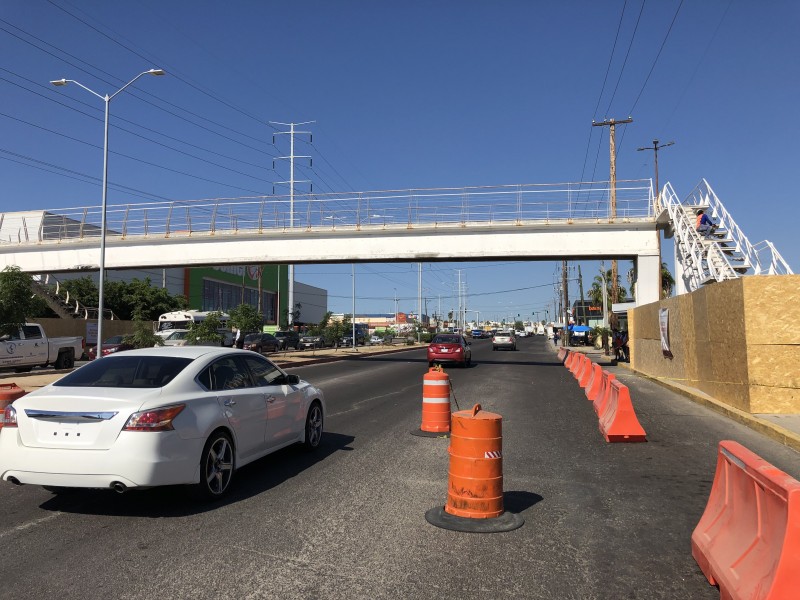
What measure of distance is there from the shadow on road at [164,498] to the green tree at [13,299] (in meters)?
15.0

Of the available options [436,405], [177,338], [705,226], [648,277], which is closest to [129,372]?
[436,405]

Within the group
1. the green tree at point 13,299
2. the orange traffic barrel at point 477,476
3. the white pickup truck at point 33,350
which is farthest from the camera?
the white pickup truck at point 33,350

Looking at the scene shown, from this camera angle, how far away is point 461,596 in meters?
3.90

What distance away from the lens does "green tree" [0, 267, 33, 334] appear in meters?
18.5

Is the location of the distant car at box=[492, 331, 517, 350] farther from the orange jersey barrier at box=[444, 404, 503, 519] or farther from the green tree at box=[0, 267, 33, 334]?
the orange jersey barrier at box=[444, 404, 503, 519]

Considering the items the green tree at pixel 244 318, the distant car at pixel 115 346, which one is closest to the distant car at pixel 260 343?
the green tree at pixel 244 318

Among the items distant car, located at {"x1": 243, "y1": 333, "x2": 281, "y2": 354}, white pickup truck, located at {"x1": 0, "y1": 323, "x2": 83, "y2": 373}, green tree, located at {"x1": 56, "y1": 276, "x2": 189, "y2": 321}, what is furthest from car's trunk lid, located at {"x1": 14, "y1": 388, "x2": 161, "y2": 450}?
green tree, located at {"x1": 56, "y1": 276, "x2": 189, "y2": 321}

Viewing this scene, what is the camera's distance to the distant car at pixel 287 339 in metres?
46.8

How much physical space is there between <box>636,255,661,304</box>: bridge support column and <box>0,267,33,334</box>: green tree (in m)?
23.1

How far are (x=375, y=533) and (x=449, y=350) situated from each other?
2219 cm

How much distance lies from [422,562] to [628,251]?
24097 mm

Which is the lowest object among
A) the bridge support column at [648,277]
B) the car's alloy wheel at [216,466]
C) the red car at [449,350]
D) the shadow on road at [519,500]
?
the shadow on road at [519,500]

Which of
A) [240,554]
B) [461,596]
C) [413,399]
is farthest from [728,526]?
[413,399]

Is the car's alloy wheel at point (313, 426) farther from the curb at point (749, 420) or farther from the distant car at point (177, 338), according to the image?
the distant car at point (177, 338)
